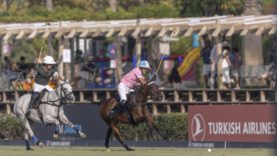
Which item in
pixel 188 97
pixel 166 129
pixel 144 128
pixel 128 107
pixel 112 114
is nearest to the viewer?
pixel 128 107

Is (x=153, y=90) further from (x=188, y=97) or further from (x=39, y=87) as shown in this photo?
(x=188, y=97)

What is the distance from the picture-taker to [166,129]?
30.6 metres

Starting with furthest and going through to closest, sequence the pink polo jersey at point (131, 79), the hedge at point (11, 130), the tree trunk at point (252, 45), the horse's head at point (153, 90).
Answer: the tree trunk at point (252, 45) → the hedge at point (11, 130) → the pink polo jersey at point (131, 79) → the horse's head at point (153, 90)

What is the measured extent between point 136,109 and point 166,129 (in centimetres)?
389

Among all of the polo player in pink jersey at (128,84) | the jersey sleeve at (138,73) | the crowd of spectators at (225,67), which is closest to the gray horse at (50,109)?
the polo player in pink jersey at (128,84)

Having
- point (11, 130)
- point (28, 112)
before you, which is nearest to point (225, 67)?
point (11, 130)

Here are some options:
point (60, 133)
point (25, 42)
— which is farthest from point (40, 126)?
point (25, 42)

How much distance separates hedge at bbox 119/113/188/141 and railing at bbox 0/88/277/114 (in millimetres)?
820

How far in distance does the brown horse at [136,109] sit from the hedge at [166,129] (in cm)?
318

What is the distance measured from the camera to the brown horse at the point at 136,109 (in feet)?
86.5

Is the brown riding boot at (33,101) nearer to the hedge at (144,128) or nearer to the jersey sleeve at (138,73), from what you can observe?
the jersey sleeve at (138,73)

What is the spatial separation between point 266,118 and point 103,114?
4.02 meters

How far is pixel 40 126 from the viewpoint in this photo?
105 feet

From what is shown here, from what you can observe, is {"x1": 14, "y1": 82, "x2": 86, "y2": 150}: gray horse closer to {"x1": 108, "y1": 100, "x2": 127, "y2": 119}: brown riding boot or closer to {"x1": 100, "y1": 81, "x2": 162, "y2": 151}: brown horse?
{"x1": 100, "y1": 81, "x2": 162, "y2": 151}: brown horse
